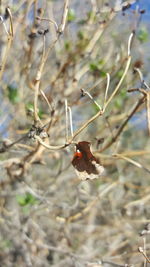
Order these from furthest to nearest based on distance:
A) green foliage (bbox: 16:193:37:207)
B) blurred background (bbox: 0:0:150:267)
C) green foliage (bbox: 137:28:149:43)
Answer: green foliage (bbox: 137:28:149:43) → green foliage (bbox: 16:193:37:207) → blurred background (bbox: 0:0:150:267)

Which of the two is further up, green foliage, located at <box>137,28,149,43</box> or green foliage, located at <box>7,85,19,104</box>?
green foliage, located at <box>137,28,149,43</box>

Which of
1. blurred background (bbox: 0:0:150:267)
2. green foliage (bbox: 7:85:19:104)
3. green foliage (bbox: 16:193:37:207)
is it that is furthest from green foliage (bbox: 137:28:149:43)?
green foliage (bbox: 16:193:37:207)

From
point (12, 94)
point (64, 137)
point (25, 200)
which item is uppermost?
point (12, 94)

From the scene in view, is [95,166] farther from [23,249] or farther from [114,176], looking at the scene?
[114,176]

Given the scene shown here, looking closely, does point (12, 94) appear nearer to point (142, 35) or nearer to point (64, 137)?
point (64, 137)

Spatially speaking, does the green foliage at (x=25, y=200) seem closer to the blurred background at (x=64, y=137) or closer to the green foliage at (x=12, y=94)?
the blurred background at (x=64, y=137)

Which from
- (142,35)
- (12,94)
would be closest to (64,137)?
(12,94)

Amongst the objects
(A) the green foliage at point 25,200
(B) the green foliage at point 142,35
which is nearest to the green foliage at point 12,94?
(A) the green foliage at point 25,200

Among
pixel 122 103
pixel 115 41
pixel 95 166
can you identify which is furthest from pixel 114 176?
pixel 95 166

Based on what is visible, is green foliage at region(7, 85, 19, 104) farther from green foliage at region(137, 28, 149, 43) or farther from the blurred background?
green foliage at region(137, 28, 149, 43)
